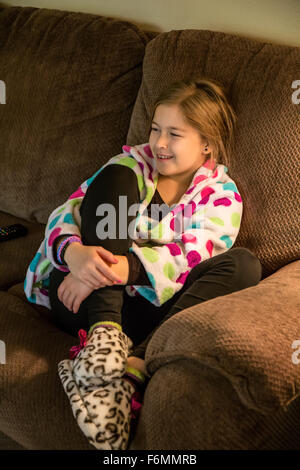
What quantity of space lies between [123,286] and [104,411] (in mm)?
355

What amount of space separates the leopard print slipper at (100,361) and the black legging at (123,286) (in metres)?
0.10

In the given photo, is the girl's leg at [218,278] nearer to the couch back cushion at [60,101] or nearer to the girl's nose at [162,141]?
the girl's nose at [162,141]

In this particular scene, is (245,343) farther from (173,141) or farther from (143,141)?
(143,141)

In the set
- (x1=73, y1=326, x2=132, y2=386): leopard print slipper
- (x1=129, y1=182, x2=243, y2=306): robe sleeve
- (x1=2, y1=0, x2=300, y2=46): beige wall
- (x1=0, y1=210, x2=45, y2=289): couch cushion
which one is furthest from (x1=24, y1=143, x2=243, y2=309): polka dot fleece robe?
(x1=2, y1=0, x2=300, y2=46): beige wall

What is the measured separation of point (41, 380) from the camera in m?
1.05

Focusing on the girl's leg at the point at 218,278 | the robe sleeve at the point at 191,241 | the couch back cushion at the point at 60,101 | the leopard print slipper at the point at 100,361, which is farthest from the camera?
the couch back cushion at the point at 60,101

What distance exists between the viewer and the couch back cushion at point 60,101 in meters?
1.61

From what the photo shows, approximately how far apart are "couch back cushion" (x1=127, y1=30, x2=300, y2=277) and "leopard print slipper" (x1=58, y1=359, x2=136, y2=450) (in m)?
0.54

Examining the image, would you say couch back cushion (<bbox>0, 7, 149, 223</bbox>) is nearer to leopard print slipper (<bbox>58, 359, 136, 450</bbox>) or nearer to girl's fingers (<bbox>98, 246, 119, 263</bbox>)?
girl's fingers (<bbox>98, 246, 119, 263</bbox>)

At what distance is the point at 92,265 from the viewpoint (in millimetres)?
1154

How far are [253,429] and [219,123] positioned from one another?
0.77 m

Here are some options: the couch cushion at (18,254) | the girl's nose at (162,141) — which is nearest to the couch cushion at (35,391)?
the couch cushion at (18,254)

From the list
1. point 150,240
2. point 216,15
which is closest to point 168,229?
point 150,240

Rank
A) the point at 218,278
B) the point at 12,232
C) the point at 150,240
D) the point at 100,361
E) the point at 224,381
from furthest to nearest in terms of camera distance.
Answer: the point at 12,232 → the point at 150,240 → the point at 218,278 → the point at 100,361 → the point at 224,381
